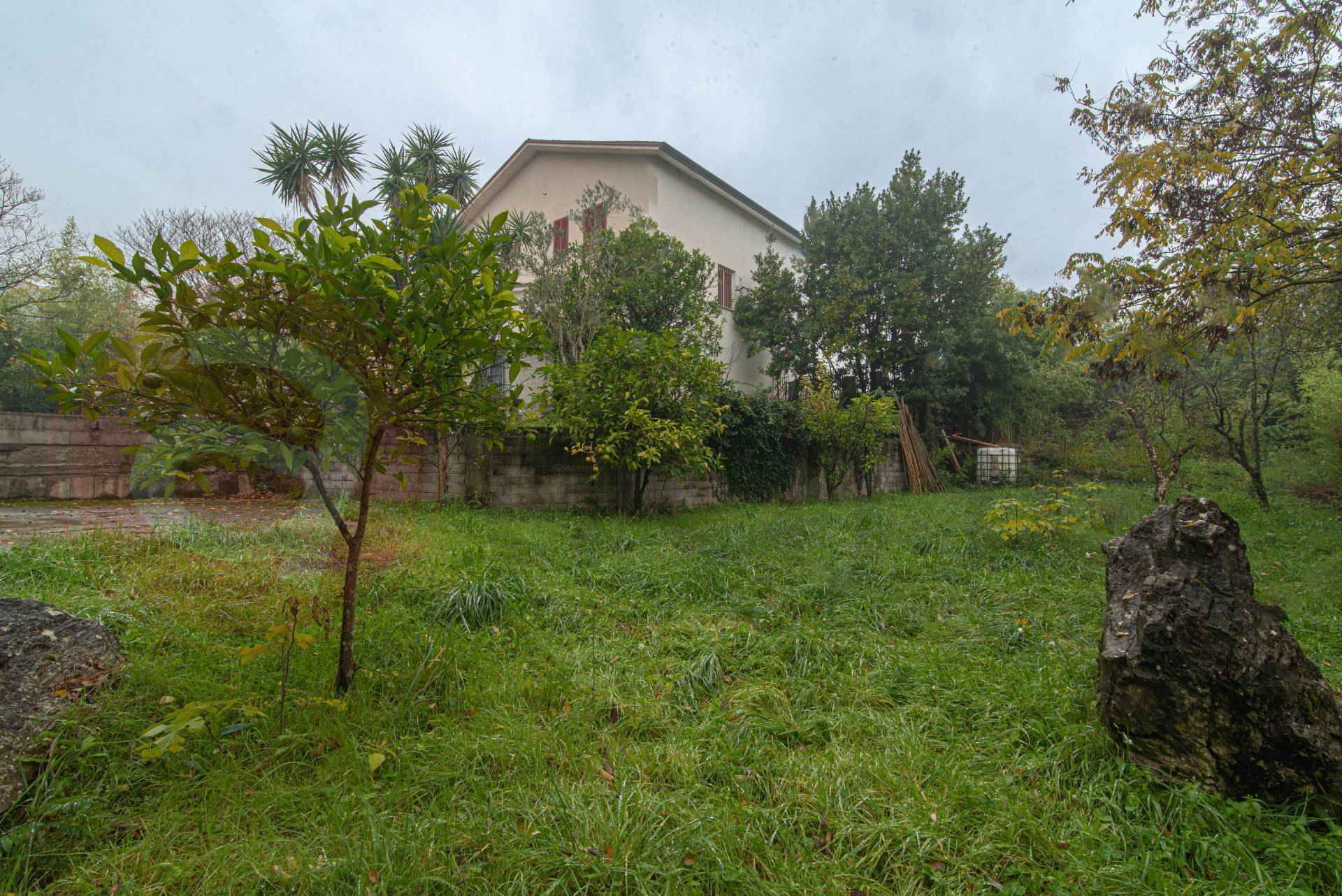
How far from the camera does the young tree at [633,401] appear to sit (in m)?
6.51

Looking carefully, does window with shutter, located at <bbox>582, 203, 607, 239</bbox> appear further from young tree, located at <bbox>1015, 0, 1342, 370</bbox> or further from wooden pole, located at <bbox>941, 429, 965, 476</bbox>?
wooden pole, located at <bbox>941, 429, 965, 476</bbox>

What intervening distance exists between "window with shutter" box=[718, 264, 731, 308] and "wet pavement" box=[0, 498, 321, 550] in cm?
1014

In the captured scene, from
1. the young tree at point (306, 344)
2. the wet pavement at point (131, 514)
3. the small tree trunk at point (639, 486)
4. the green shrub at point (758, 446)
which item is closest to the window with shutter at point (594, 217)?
the green shrub at point (758, 446)

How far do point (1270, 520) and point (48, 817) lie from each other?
10.2 metres

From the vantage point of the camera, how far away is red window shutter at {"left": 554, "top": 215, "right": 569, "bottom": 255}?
9.62 meters

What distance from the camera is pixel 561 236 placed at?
10680mm

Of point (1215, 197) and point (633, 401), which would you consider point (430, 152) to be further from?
point (1215, 197)

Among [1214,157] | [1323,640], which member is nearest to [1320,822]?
[1323,640]

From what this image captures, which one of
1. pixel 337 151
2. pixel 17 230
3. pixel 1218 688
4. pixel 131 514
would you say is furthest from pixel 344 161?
pixel 1218 688

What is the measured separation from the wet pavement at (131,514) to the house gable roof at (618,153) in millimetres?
6755

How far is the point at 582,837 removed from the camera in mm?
1661

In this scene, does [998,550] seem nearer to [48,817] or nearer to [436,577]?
[436,577]

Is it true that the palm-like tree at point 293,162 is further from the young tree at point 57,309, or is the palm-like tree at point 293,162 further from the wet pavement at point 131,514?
the wet pavement at point 131,514

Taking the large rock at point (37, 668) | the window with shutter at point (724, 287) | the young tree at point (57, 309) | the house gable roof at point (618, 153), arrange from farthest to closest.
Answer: the window with shutter at point (724, 287), the house gable roof at point (618, 153), the young tree at point (57, 309), the large rock at point (37, 668)
